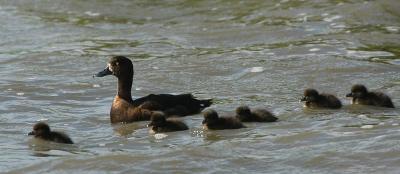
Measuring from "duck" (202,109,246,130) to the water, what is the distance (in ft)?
0.35

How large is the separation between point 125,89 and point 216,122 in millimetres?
2061

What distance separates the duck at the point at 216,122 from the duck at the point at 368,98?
170 cm

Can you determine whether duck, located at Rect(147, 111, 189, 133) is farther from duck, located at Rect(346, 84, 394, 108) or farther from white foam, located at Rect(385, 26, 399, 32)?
white foam, located at Rect(385, 26, 399, 32)

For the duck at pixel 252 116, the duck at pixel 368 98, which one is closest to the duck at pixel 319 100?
the duck at pixel 368 98

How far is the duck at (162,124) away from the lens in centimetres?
1269

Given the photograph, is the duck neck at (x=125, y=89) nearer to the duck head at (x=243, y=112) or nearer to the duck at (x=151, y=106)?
the duck at (x=151, y=106)

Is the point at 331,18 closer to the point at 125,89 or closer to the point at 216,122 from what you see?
the point at 125,89

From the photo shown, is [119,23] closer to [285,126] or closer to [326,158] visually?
[285,126]

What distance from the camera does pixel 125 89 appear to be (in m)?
14.3

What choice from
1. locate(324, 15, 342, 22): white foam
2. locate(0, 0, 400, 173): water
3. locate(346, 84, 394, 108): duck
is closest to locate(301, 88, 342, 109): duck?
locate(0, 0, 400, 173): water

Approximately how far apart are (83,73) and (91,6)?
681 cm

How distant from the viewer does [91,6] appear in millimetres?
24094

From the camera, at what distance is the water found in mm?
11336

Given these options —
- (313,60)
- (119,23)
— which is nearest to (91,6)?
(119,23)
